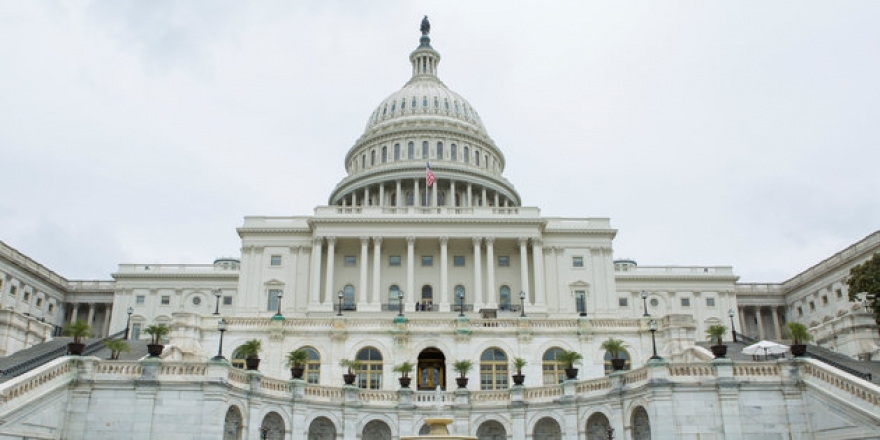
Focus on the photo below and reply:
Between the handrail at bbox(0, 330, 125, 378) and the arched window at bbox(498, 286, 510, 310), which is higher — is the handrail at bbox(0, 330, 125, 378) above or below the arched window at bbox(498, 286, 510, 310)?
below

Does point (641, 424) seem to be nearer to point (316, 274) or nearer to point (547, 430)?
point (547, 430)

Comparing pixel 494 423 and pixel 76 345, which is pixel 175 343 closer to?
pixel 76 345

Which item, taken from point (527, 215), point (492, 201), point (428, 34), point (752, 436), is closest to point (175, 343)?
point (752, 436)

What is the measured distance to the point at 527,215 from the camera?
83.3m

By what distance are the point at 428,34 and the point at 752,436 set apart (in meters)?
125

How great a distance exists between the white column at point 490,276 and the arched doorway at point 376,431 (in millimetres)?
39636

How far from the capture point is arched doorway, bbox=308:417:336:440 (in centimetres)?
3716

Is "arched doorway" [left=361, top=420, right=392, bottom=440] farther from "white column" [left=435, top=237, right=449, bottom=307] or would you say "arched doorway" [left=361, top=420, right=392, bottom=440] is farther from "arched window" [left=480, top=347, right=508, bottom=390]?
"white column" [left=435, top=237, right=449, bottom=307]

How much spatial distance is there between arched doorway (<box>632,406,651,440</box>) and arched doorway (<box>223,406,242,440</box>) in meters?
18.1

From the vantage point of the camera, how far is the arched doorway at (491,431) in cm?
3856

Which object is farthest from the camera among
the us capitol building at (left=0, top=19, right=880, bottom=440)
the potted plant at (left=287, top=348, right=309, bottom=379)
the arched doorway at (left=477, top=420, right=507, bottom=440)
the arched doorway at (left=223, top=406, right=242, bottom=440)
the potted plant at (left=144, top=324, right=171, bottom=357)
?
the arched doorway at (left=477, top=420, right=507, bottom=440)

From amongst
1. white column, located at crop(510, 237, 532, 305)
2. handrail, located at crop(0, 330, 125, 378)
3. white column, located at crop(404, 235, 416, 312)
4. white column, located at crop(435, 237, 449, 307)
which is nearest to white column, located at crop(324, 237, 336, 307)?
white column, located at crop(404, 235, 416, 312)

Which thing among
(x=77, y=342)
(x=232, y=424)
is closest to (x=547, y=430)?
(x=232, y=424)

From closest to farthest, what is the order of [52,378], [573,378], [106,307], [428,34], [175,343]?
[52,378]
[573,378]
[175,343]
[106,307]
[428,34]
